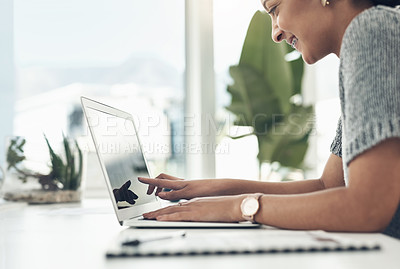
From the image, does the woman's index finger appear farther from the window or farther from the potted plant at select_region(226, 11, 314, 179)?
the potted plant at select_region(226, 11, 314, 179)

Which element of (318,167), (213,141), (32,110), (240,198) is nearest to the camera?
(240,198)

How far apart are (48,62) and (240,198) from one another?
6.45 feet

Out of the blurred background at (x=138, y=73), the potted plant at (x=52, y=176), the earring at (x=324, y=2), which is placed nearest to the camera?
the earring at (x=324, y=2)

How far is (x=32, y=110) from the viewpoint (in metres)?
2.54

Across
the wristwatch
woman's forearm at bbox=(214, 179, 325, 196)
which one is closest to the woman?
the wristwatch

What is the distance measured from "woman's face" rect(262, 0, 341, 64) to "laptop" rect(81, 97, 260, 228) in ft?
1.57

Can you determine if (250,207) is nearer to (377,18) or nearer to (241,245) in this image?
(241,245)

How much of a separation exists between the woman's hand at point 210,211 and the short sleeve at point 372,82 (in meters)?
0.24

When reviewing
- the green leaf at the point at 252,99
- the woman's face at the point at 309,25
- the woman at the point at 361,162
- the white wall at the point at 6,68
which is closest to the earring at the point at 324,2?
the woman's face at the point at 309,25

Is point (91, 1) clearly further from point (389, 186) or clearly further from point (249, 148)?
point (389, 186)

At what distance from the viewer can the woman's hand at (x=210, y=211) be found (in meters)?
0.93

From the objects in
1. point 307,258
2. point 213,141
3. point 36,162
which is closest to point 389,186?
point 307,258

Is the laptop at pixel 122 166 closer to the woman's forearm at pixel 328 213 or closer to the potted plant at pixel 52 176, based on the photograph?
the woman's forearm at pixel 328 213

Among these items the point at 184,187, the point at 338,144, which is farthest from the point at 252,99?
the point at 184,187
